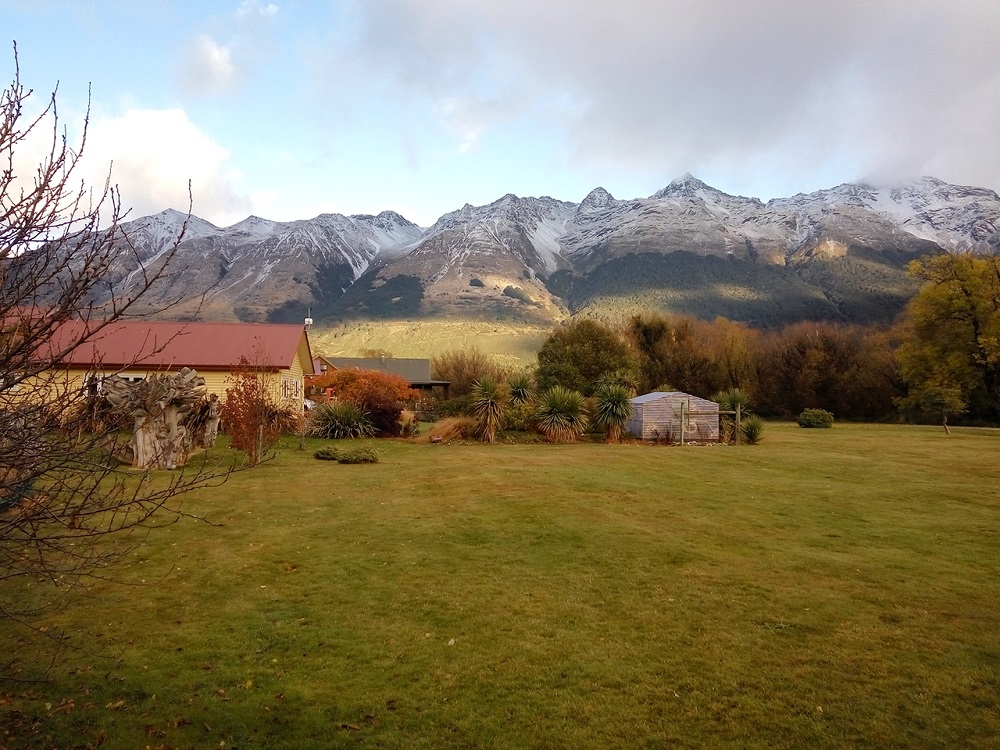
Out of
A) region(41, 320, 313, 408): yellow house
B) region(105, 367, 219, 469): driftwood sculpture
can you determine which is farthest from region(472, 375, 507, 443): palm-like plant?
region(105, 367, 219, 469): driftwood sculpture

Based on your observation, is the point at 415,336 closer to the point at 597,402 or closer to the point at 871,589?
the point at 597,402

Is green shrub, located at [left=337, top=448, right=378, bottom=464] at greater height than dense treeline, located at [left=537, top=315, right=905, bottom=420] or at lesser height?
lesser

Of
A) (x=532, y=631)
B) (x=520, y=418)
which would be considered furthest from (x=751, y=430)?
(x=532, y=631)

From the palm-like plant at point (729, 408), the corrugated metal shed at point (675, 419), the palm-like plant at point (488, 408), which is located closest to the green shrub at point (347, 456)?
the palm-like plant at point (488, 408)

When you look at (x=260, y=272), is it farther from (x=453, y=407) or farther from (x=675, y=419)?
(x=675, y=419)

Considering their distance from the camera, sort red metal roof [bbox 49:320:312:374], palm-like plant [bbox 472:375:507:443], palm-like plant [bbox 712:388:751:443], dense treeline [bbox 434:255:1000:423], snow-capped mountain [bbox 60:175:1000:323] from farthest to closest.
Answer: snow-capped mountain [bbox 60:175:1000:323] < dense treeline [bbox 434:255:1000:423] < palm-like plant [bbox 712:388:751:443] < red metal roof [bbox 49:320:312:374] < palm-like plant [bbox 472:375:507:443]

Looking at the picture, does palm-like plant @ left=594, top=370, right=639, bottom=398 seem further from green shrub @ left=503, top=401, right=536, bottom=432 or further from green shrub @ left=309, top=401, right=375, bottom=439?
green shrub @ left=309, top=401, right=375, bottom=439

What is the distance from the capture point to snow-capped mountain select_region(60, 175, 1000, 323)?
109 metres

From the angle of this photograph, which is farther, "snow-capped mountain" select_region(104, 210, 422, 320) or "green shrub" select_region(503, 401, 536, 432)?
"snow-capped mountain" select_region(104, 210, 422, 320)

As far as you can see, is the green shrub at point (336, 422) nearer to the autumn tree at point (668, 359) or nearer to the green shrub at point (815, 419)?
the green shrub at point (815, 419)

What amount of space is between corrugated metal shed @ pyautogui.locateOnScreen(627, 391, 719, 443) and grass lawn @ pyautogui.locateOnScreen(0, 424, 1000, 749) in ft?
47.3

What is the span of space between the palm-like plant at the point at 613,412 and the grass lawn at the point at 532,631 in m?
13.5

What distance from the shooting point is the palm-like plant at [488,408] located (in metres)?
23.6

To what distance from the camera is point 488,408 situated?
2369 cm
